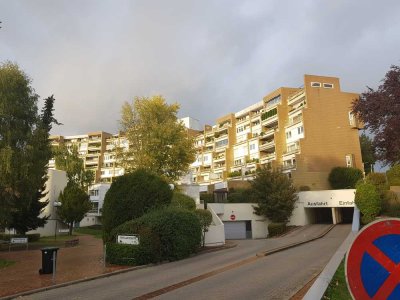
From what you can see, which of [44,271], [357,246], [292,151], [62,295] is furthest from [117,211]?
[292,151]

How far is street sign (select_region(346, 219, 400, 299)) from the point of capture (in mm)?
2859

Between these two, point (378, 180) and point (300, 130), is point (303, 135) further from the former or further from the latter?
point (378, 180)

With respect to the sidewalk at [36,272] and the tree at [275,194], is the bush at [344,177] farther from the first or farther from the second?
the sidewalk at [36,272]

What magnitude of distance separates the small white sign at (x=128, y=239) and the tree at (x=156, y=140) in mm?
16738

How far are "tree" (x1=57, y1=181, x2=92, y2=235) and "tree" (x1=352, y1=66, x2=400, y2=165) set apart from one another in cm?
3615

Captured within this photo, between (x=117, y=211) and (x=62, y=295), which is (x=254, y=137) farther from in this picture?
(x=62, y=295)

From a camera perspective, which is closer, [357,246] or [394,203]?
[357,246]

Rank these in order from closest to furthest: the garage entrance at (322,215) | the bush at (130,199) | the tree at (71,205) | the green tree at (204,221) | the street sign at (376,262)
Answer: the street sign at (376,262), the bush at (130,199), the green tree at (204,221), the tree at (71,205), the garage entrance at (322,215)

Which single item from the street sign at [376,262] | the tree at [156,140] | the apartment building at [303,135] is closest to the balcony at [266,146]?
the apartment building at [303,135]

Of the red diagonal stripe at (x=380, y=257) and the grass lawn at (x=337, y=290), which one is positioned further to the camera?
the grass lawn at (x=337, y=290)

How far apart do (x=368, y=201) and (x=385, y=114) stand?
27.6 metres

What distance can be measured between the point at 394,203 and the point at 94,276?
104ft

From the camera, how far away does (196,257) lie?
849 inches

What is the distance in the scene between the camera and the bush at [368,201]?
122ft
